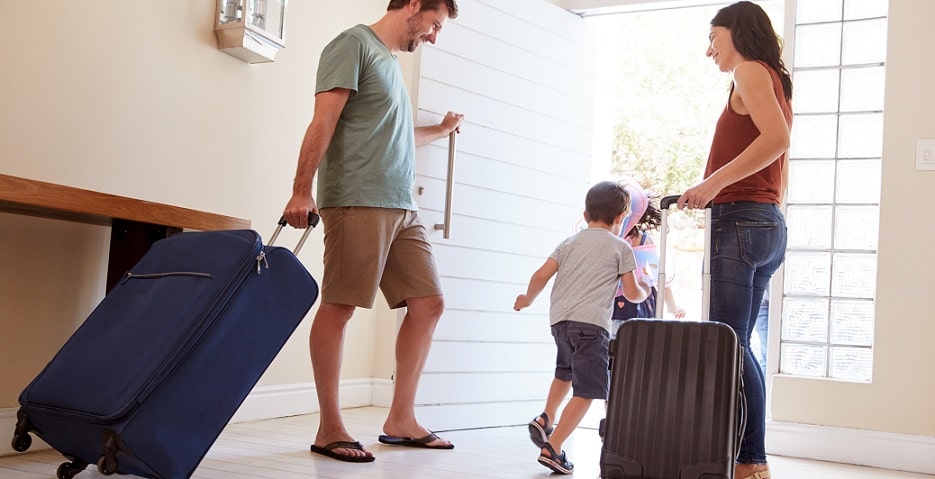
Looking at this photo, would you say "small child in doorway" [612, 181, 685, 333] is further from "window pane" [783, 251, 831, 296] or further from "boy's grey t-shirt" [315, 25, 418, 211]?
"boy's grey t-shirt" [315, 25, 418, 211]

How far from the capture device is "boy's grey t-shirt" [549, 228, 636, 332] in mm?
2699

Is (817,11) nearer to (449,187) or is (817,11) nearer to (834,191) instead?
(834,191)

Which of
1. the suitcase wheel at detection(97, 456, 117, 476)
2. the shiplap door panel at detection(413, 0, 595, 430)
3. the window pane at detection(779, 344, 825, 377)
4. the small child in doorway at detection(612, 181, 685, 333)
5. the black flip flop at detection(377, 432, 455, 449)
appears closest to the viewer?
the suitcase wheel at detection(97, 456, 117, 476)

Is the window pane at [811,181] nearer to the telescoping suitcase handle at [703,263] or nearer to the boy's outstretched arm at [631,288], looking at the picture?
the boy's outstretched arm at [631,288]

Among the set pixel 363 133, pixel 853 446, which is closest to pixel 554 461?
pixel 363 133

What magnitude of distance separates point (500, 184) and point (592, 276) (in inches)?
36.7

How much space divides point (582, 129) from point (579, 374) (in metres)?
1.59

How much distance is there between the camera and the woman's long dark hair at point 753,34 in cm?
219

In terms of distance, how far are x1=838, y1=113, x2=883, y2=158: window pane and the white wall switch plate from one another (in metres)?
0.13

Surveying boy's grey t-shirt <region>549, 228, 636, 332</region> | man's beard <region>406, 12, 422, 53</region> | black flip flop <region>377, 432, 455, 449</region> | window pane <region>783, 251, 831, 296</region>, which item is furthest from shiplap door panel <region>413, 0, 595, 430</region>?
window pane <region>783, 251, 831, 296</region>

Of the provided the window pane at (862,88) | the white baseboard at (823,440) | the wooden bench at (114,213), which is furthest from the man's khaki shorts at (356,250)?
the window pane at (862,88)

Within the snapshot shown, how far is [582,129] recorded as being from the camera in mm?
3957

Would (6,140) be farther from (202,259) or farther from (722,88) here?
(722,88)

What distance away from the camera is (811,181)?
349 cm
